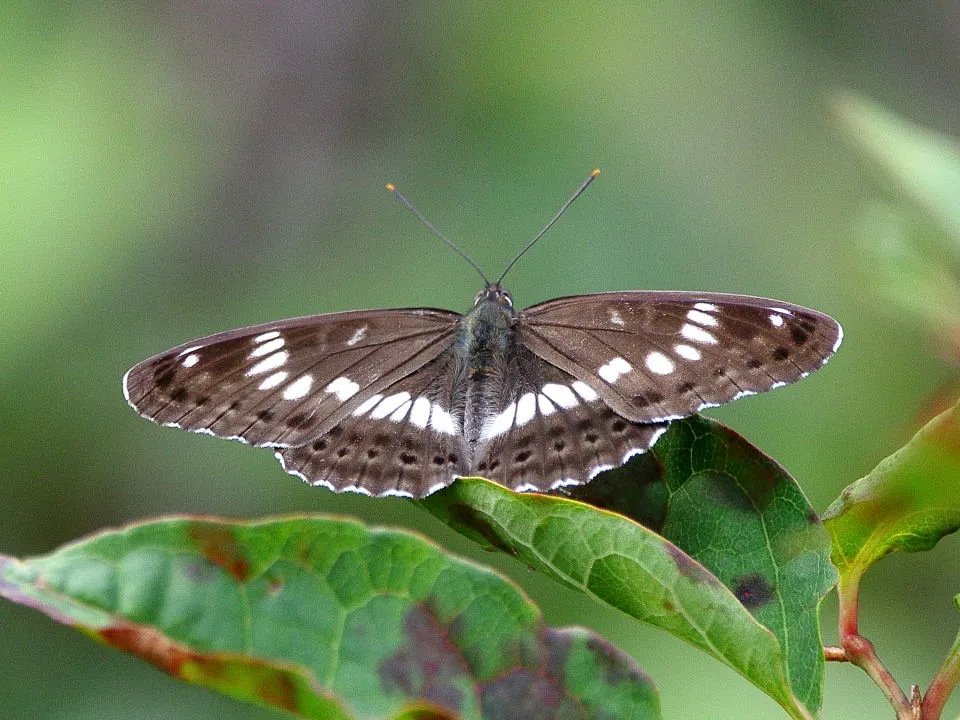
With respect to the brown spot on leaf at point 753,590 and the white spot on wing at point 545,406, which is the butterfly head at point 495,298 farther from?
the brown spot on leaf at point 753,590

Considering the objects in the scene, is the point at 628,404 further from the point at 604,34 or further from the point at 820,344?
the point at 604,34

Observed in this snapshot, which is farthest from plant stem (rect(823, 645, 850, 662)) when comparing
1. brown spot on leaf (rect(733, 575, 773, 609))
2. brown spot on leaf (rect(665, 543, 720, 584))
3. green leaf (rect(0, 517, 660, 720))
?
green leaf (rect(0, 517, 660, 720))

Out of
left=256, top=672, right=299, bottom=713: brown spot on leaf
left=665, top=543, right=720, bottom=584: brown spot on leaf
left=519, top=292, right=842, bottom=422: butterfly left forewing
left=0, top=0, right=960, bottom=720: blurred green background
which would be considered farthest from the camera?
left=0, top=0, right=960, bottom=720: blurred green background

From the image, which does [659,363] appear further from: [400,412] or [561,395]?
[400,412]

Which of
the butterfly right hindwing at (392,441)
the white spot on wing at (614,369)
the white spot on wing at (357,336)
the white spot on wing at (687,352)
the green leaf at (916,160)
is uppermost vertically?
the green leaf at (916,160)

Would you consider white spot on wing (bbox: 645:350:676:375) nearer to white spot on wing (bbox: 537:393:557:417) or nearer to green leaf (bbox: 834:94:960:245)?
white spot on wing (bbox: 537:393:557:417)

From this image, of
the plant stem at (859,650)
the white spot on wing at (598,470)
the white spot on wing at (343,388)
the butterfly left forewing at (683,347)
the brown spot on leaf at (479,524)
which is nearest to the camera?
the plant stem at (859,650)

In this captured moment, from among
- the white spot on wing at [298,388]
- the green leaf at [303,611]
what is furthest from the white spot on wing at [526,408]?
the green leaf at [303,611]
